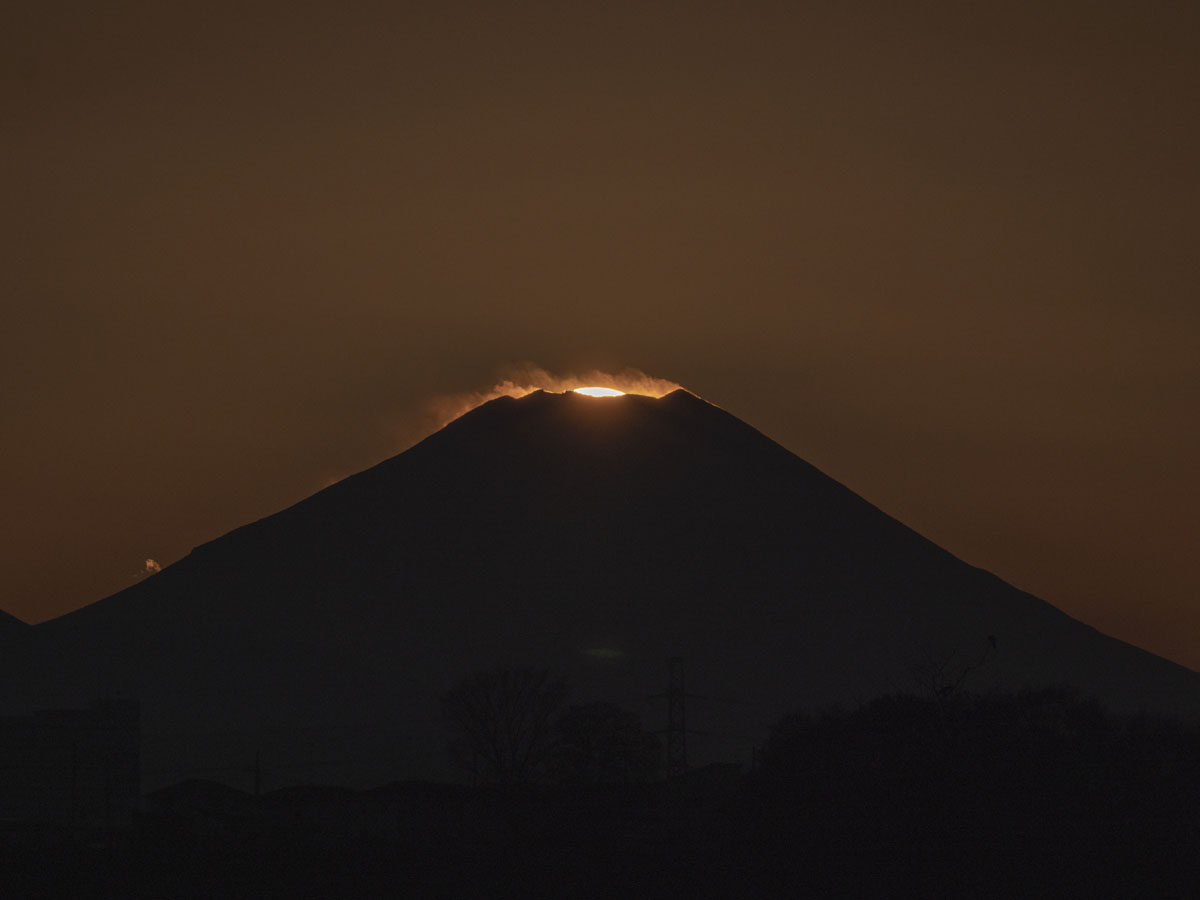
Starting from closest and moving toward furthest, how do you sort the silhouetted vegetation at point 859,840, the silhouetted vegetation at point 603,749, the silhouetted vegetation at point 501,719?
the silhouetted vegetation at point 859,840, the silhouetted vegetation at point 603,749, the silhouetted vegetation at point 501,719

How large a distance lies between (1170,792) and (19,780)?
205ft

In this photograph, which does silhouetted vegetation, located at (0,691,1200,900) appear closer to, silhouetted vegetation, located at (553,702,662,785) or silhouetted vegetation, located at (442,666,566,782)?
silhouetted vegetation, located at (553,702,662,785)

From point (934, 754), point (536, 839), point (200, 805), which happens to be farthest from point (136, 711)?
point (934, 754)

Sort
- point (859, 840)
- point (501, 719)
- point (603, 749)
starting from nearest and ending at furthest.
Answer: point (859, 840), point (603, 749), point (501, 719)

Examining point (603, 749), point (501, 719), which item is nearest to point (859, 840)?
point (603, 749)

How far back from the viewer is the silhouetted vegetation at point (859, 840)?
33062 millimetres

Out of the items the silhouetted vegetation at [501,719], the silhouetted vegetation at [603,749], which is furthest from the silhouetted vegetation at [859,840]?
the silhouetted vegetation at [501,719]

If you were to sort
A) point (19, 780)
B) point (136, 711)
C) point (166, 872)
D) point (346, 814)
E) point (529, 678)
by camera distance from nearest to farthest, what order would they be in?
point (166, 872) < point (346, 814) < point (19, 780) < point (136, 711) < point (529, 678)

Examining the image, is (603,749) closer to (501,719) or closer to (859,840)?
(501,719)

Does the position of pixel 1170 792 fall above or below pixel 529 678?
below

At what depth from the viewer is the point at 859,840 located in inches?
1406

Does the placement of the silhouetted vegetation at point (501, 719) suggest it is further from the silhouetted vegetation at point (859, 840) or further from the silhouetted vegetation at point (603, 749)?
the silhouetted vegetation at point (859, 840)

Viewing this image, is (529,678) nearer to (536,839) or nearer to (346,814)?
(346,814)

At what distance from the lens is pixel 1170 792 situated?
3628 cm
